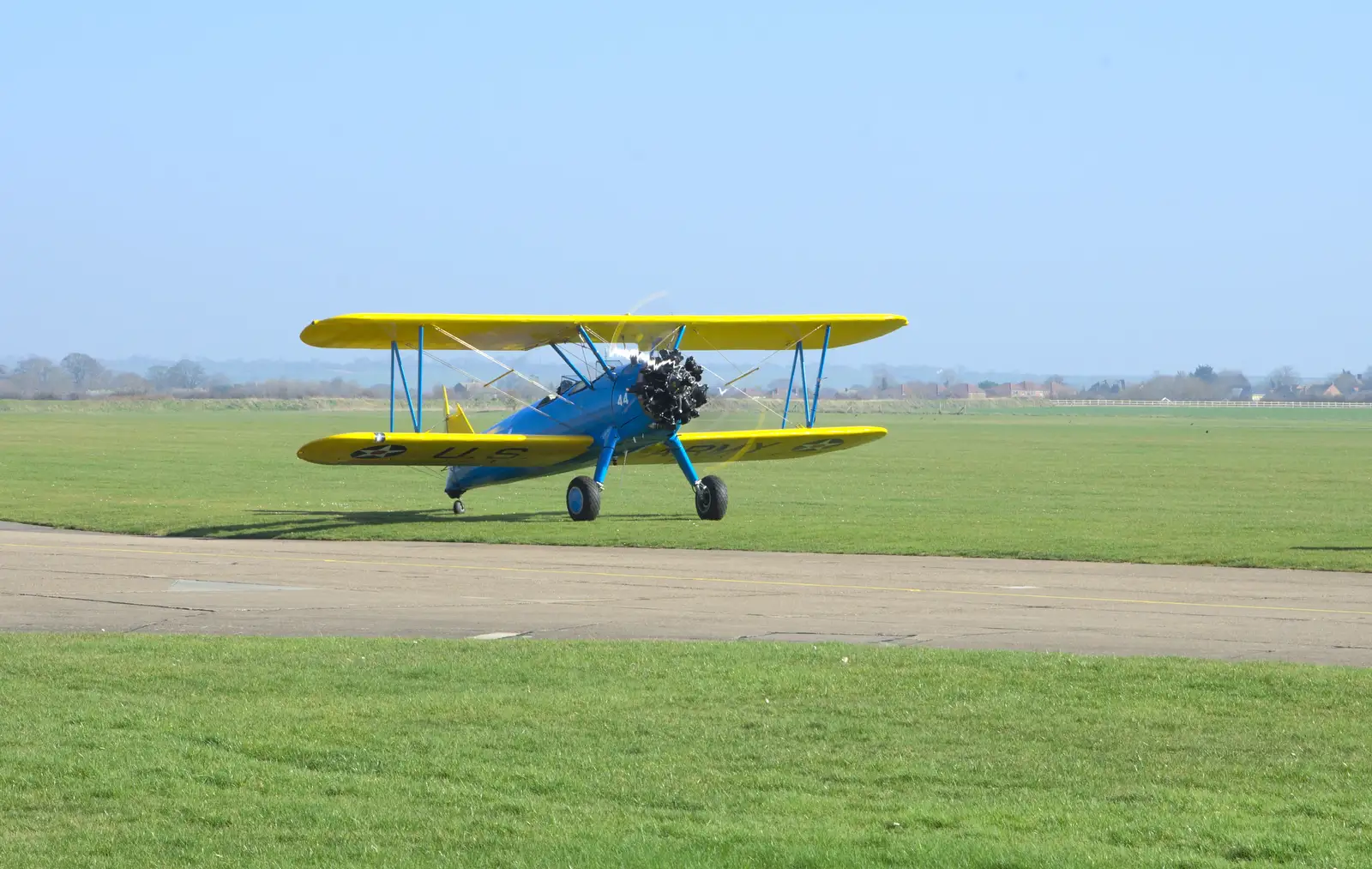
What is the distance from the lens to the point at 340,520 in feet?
80.8

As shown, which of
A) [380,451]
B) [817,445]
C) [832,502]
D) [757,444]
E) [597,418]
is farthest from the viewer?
[832,502]

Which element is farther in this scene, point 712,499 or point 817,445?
point 817,445

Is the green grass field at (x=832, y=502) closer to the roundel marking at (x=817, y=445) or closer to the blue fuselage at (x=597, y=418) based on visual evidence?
the roundel marking at (x=817, y=445)

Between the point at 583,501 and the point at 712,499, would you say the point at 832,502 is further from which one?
the point at 583,501

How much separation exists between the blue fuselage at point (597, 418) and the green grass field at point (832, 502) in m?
1.16

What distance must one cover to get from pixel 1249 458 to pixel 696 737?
145ft

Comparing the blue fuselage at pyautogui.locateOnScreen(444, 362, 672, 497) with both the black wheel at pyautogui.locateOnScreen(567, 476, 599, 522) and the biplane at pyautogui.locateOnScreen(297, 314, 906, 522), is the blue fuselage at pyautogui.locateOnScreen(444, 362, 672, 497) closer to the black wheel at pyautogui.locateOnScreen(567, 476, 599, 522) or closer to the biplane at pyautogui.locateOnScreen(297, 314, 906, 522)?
the biplane at pyautogui.locateOnScreen(297, 314, 906, 522)

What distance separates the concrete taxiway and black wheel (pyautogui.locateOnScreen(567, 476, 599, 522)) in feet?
13.6

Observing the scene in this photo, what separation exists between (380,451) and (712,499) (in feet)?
16.3

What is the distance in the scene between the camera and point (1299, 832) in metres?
6.39

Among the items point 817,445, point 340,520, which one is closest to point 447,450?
point 340,520

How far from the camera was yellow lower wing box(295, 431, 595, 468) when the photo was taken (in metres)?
22.2

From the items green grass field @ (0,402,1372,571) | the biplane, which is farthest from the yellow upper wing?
green grass field @ (0,402,1372,571)

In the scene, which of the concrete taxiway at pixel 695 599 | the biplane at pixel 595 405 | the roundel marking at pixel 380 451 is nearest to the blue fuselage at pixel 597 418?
the biplane at pixel 595 405
